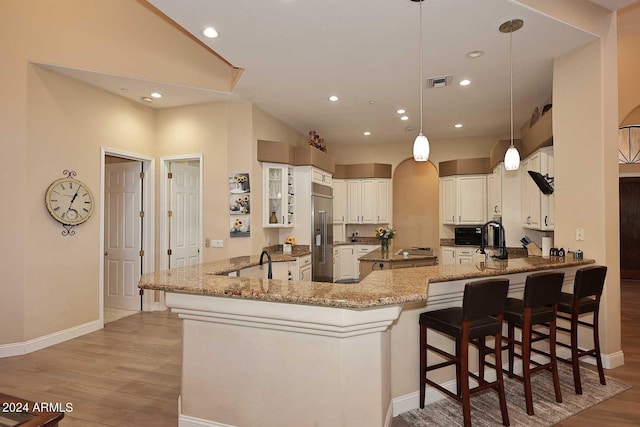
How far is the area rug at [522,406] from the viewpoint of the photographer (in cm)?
238

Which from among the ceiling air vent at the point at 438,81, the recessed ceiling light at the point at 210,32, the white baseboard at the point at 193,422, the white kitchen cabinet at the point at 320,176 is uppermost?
the recessed ceiling light at the point at 210,32

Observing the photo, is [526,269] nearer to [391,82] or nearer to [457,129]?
[391,82]

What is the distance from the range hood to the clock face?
5.29 metres

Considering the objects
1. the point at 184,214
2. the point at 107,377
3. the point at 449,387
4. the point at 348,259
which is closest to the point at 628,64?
the point at 449,387

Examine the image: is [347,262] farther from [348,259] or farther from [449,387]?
[449,387]

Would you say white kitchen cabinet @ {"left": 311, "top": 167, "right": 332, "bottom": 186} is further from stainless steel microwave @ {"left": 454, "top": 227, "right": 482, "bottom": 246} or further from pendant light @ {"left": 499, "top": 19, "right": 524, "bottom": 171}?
pendant light @ {"left": 499, "top": 19, "right": 524, "bottom": 171}

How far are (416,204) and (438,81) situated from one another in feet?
13.0

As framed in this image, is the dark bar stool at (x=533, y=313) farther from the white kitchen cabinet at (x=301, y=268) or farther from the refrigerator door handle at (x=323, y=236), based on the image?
the refrigerator door handle at (x=323, y=236)

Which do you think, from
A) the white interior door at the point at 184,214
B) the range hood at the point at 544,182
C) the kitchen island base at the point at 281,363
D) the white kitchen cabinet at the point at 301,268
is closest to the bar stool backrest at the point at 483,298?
the kitchen island base at the point at 281,363

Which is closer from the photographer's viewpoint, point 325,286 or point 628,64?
point 325,286

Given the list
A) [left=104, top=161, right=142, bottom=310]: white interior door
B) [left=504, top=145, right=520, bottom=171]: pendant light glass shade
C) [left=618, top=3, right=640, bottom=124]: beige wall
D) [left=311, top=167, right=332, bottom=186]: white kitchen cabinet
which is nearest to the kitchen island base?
[left=504, top=145, right=520, bottom=171]: pendant light glass shade

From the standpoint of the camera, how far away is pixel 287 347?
6.55 feet

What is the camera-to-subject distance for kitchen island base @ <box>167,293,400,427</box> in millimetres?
1887

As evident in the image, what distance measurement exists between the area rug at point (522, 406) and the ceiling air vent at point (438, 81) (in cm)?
325
